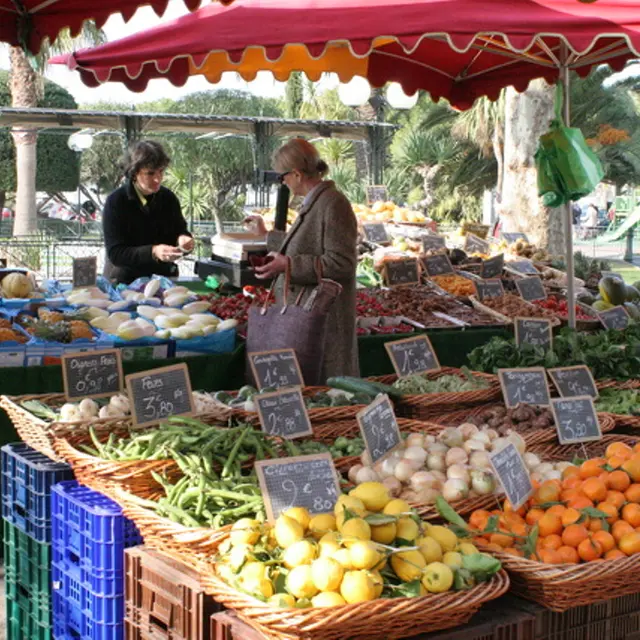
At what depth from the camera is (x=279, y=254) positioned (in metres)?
4.84

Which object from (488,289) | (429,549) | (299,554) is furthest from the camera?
(488,289)

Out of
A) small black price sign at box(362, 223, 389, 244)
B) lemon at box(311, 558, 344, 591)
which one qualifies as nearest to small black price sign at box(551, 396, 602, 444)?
lemon at box(311, 558, 344, 591)

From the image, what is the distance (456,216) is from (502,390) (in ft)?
108

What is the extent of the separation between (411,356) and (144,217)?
217 centimetres

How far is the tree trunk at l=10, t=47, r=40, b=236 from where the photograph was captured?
20359 mm

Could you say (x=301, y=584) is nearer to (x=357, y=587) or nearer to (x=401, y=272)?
(x=357, y=587)

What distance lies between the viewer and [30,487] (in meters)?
3.30

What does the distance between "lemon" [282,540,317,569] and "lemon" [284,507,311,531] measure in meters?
0.12

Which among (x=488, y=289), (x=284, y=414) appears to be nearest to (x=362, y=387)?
(x=284, y=414)

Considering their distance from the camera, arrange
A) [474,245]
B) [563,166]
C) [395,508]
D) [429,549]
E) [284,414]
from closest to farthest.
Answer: [429,549] < [395,508] < [284,414] < [563,166] < [474,245]

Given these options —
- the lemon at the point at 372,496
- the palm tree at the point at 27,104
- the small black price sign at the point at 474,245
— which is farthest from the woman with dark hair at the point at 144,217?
the palm tree at the point at 27,104

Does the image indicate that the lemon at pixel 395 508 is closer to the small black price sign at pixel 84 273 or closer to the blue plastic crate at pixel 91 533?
the blue plastic crate at pixel 91 533

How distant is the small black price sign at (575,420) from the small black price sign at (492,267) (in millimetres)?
4144

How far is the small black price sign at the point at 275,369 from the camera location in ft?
13.4
